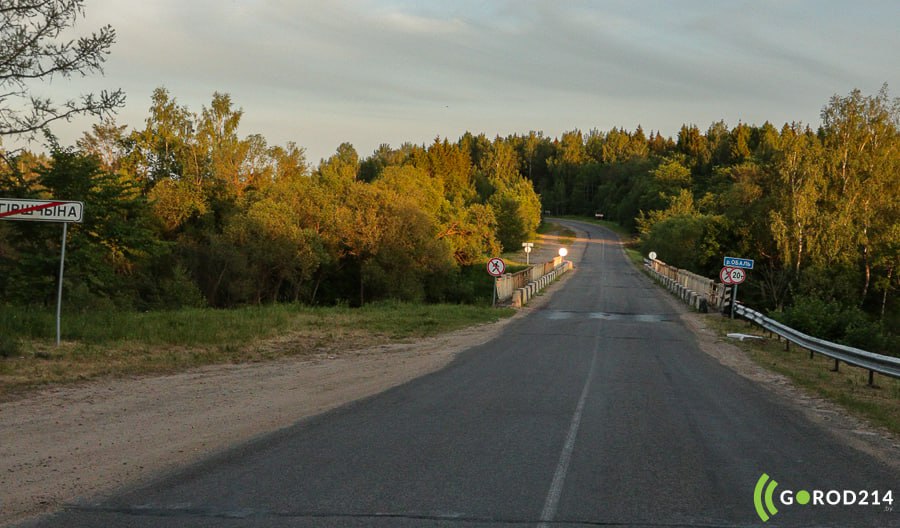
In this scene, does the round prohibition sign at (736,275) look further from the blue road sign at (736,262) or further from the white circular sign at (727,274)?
the blue road sign at (736,262)

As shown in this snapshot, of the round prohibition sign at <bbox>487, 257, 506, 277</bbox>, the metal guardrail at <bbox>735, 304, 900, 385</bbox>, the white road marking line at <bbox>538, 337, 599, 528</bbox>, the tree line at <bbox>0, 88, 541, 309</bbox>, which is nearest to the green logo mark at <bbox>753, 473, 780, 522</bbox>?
the white road marking line at <bbox>538, 337, 599, 528</bbox>

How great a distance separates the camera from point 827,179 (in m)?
57.5

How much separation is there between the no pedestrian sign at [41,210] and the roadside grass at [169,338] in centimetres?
229

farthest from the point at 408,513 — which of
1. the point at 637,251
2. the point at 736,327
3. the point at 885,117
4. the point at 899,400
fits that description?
the point at 637,251

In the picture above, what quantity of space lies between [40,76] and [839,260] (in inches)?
2133

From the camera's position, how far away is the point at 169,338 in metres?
16.3

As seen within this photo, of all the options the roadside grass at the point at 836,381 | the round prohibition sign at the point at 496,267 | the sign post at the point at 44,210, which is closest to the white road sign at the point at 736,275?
the roadside grass at the point at 836,381

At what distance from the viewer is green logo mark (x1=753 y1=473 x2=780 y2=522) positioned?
5.99 meters

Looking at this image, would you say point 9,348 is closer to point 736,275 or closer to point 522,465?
point 522,465

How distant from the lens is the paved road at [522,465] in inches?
229

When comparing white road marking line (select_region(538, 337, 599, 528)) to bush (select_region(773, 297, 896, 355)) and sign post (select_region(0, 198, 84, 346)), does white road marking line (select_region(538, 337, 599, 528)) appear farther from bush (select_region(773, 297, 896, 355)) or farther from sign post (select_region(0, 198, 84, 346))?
bush (select_region(773, 297, 896, 355))

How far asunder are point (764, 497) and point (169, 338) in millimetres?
13237

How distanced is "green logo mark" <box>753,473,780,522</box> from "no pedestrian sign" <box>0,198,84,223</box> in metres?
12.5

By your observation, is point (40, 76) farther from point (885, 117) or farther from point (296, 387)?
point (885, 117)
